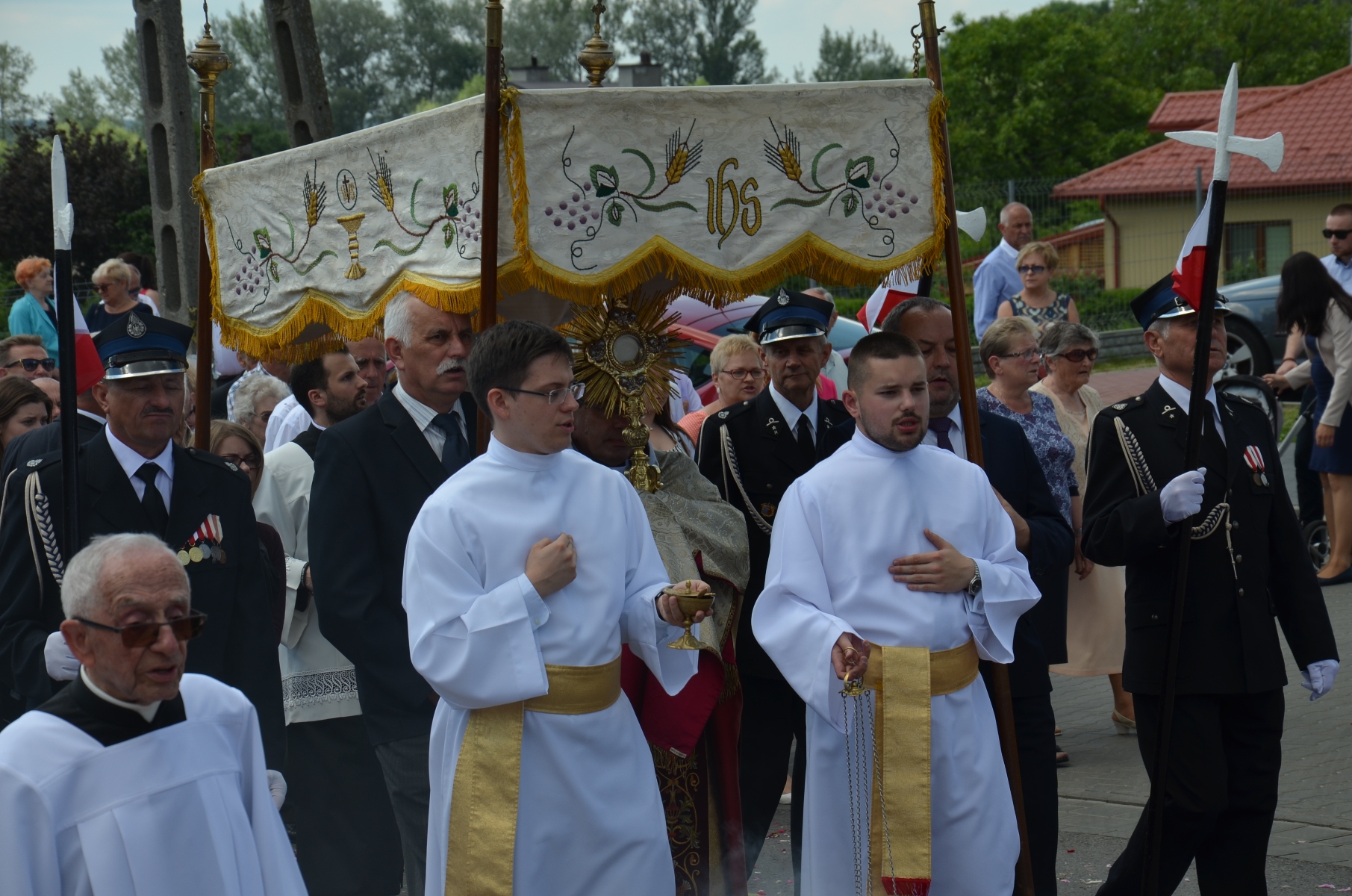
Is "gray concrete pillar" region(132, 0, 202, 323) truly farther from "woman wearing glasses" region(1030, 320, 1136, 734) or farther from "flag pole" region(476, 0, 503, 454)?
"flag pole" region(476, 0, 503, 454)

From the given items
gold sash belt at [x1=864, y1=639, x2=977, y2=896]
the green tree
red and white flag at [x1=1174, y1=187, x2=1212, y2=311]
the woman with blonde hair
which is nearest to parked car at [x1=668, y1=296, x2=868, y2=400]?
the woman with blonde hair

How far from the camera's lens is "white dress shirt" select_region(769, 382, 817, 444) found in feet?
18.6

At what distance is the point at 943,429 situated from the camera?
5.24 metres

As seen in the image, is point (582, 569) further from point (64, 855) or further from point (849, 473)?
point (64, 855)

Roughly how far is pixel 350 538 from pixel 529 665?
3.56 feet

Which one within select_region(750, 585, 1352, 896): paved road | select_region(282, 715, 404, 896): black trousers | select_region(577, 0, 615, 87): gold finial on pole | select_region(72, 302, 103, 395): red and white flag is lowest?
select_region(750, 585, 1352, 896): paved road

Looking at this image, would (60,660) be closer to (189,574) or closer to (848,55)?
(189,574)

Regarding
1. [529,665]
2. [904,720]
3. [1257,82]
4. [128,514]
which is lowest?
[904,720]

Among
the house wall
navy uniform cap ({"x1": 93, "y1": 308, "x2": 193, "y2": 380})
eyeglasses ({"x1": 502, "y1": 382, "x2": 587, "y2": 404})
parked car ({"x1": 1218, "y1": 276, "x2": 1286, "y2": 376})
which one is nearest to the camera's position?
eyeglasses ({"x1": 502, "y1": 382, "x2": 587, "y2": 404})

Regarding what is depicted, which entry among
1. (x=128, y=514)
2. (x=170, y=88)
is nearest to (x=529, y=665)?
(x=128, y=514)

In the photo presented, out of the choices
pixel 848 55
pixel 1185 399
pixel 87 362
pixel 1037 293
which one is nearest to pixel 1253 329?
pixel 1037 293

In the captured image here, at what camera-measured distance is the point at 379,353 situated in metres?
6.46

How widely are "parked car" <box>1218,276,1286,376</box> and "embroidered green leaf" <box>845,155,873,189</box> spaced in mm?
11404

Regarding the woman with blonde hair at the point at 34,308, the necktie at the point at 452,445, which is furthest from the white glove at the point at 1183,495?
the woman with blonde hair at the point at 34,308
